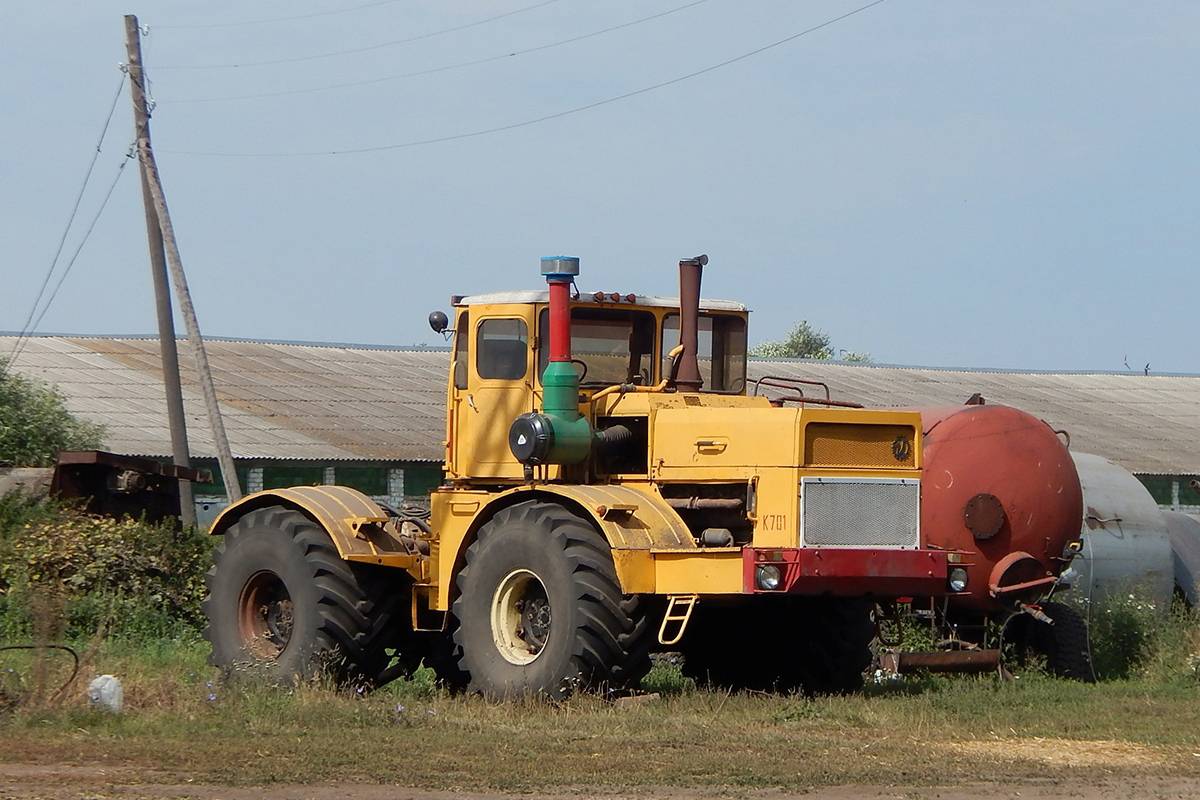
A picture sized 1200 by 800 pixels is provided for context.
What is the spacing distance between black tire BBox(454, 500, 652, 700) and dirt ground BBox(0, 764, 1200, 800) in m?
2.92

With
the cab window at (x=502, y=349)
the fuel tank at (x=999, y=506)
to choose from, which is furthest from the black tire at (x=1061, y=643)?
the cab window at (x=502, y=349)

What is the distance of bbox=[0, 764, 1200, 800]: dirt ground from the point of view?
310 inches

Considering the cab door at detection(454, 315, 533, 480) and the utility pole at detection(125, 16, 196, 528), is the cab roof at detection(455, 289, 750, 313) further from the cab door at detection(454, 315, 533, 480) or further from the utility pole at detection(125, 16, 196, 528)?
the utility pole at detection(125, 16, 196, 528)

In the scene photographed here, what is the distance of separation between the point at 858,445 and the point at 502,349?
9.08ft

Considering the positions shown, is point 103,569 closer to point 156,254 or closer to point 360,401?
point 156,254

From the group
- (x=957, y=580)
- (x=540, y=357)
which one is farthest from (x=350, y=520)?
(x=957, y=580)

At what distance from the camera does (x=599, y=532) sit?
11469 millimetres

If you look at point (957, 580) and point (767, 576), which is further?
point (957, 580)

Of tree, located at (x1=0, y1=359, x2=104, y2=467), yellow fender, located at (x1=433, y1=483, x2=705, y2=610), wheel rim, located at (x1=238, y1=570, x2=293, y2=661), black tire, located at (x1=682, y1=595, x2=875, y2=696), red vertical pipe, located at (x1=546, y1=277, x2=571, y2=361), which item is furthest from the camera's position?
tree, located at (x1=0, y1=359, x2=104, y2=467)


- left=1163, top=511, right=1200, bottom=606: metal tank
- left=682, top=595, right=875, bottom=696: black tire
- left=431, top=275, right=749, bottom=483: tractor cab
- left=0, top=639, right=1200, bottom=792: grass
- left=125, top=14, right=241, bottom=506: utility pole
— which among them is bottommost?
left=0, top=639, right=1200, bottom=792: grass

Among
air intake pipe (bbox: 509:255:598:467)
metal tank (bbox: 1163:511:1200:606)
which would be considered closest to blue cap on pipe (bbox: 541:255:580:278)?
air intake pipe (bbox: 509:255:598:467)

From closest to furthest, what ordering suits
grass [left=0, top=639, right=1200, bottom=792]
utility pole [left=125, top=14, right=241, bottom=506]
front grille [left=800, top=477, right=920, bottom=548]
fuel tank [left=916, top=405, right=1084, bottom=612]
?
grass [left=0, top=639, right=1200, bottom=792] < front grille [left=800, top=477, right=920, bottom=548] < fuel tank [left=916, top=405, right=1084, bottom=612] < utility pole [left=125, top=14, right=241, bottom=506]

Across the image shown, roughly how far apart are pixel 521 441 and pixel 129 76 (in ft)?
44.2

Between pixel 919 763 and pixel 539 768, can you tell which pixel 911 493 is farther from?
pixel 539 768
